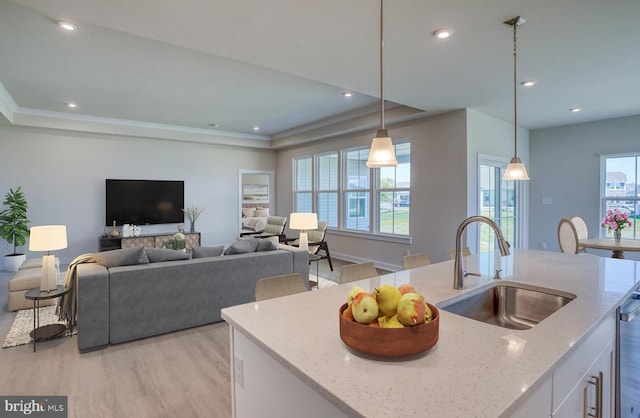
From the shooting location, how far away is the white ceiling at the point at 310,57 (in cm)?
231

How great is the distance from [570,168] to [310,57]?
5490mm

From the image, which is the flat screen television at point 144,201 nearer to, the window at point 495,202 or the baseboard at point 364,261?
the baseboard at point 364,261

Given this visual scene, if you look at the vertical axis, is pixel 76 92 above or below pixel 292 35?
above

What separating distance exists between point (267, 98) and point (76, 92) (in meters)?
2.78

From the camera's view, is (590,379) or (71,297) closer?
(590,379)

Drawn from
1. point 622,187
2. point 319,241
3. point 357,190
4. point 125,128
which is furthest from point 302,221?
point 622,187

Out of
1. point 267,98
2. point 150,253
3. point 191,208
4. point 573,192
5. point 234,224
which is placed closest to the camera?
point 150,253

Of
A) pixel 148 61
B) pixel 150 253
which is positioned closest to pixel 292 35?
pixel 148 61

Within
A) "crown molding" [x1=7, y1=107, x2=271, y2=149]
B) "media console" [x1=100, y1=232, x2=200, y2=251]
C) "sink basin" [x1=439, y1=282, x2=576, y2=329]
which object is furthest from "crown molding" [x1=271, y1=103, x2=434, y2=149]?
"sink basin" [x1=439, y1=282, x2=576, y2=329]

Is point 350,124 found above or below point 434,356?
above

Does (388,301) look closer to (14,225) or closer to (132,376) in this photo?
(132,376)

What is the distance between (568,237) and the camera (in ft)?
14.3

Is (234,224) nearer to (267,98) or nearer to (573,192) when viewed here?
(267,98)

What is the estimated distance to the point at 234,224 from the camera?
8250 mm
